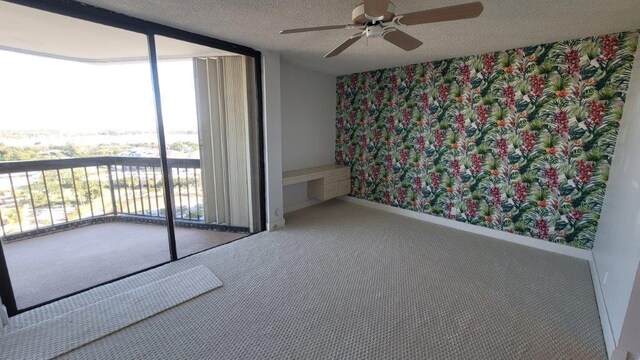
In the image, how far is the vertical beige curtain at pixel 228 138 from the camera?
3439 millimetres

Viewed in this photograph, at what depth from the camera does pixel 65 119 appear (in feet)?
10.3

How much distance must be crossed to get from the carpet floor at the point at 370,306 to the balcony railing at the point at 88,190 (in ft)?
4.82

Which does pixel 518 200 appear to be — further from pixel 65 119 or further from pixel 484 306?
pixel 65 119

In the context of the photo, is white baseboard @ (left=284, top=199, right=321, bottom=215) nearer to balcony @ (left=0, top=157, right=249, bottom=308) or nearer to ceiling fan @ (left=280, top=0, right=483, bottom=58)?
balcony @ (left=0, top=157, right=249, bottom=308)

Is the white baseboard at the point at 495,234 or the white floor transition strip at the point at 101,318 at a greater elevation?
the white baseboard at the point at 495,234

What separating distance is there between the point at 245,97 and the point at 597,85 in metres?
3.72

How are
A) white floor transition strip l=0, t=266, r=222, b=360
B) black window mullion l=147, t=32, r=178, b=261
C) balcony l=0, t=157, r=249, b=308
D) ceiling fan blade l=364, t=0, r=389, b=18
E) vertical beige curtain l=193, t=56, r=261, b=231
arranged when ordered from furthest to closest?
vertical beige curtain l=193, t=56, r=261, b=231 < balcony l=0, t=157, r=249, b=308 < black window mullion l=147, t=32, r=178, b=261 < white floor transition strip l=0, t=266, r=222, b=360 < ceiling fan blade l=364, t=0, r=389, b=18

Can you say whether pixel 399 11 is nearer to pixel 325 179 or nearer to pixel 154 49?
pixel 154 49

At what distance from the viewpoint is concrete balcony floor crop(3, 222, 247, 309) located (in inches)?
97.1

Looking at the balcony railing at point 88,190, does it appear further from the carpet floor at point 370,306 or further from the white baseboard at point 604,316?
the white baseboard at point 604,316

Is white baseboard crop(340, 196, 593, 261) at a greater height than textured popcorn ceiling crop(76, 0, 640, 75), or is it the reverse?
textured popcorn ceiling crop(76, 0, 640, 75)

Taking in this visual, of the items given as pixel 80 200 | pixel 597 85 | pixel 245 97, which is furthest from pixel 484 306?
pixel 80 200

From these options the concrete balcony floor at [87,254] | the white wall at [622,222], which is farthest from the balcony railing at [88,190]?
the white wall at [622,222]

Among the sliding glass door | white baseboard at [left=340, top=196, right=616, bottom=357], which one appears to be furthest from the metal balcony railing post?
white baseboard at [left=340, top=196, right=616, bottom=357]
